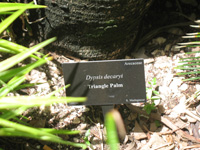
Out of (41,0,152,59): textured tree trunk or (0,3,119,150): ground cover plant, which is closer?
(0,3,119,150): ground cover plant

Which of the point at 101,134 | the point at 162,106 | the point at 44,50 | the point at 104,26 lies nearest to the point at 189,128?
the point at 162,106

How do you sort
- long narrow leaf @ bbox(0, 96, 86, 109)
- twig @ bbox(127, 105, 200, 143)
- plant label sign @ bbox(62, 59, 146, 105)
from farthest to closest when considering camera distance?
twig @ bbox(127, 105, 200, 143)
plant label sign @ bbox(62, 59, 146, 105)
long narrow leaf @ bbox(0, 96, 86, 109)

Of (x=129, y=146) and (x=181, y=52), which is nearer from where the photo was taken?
(x=129, y=146)

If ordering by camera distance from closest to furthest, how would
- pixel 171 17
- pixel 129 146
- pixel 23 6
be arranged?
pixel 23 6 < pixel 129 146 < pixel 171 17

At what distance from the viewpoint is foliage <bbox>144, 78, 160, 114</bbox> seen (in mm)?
1109

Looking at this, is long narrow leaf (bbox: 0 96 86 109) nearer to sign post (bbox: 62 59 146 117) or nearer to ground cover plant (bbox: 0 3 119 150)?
ground cover plant (bbox: 0 3 119 150)

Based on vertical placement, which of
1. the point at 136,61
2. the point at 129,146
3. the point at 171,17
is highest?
the point at 171,17

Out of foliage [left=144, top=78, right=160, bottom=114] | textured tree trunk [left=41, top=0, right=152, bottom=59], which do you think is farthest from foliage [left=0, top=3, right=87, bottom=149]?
foliage [left=144, top=78, right=160, bottom=114]

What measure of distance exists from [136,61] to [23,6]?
1.55 feet

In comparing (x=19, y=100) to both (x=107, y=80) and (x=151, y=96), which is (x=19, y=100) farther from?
(x=151, y=96)

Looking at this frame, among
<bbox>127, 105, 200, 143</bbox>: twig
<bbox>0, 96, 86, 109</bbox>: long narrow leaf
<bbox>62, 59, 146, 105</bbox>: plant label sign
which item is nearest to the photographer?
<bbox>0, 96, 86, 109</bbox>: long narrow leaf

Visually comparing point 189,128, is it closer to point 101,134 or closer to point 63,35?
point 101,134

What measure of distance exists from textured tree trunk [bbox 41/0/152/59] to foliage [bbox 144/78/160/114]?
0.27 meters

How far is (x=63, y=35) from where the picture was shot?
48.0 inches
